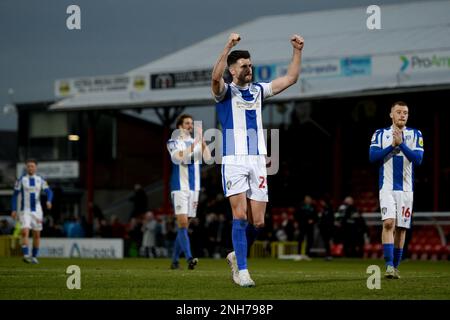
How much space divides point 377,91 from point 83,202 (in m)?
26.0

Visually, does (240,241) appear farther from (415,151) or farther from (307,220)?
(307,220)

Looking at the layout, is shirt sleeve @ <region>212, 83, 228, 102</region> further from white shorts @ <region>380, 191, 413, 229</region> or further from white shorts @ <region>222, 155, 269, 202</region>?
white shorts @ <region>380, 191, 413, 229</region>

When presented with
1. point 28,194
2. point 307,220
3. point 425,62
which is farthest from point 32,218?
point 425,62

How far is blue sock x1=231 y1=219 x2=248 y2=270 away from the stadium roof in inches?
797

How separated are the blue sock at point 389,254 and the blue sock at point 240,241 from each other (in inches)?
108

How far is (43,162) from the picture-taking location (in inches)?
2111

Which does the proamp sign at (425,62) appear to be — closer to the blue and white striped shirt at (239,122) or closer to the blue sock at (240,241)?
→ the blue and white striped shirt at (239,122)

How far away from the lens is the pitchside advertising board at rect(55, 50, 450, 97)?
1243 inches

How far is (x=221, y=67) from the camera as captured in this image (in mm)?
11156

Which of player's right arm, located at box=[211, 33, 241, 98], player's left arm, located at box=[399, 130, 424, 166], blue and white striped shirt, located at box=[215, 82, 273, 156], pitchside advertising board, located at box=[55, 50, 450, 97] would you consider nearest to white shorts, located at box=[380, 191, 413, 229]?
player's left arm, located at box=[399, 130, 424, 166]

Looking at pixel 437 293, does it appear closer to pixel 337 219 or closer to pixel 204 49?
pixel 337 219

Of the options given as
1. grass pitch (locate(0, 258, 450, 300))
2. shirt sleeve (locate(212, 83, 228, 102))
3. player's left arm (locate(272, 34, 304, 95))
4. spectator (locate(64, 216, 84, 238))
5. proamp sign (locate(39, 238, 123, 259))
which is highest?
player's left arm (locate(272, 34, 304, 95))

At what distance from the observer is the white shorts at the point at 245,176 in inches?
456
